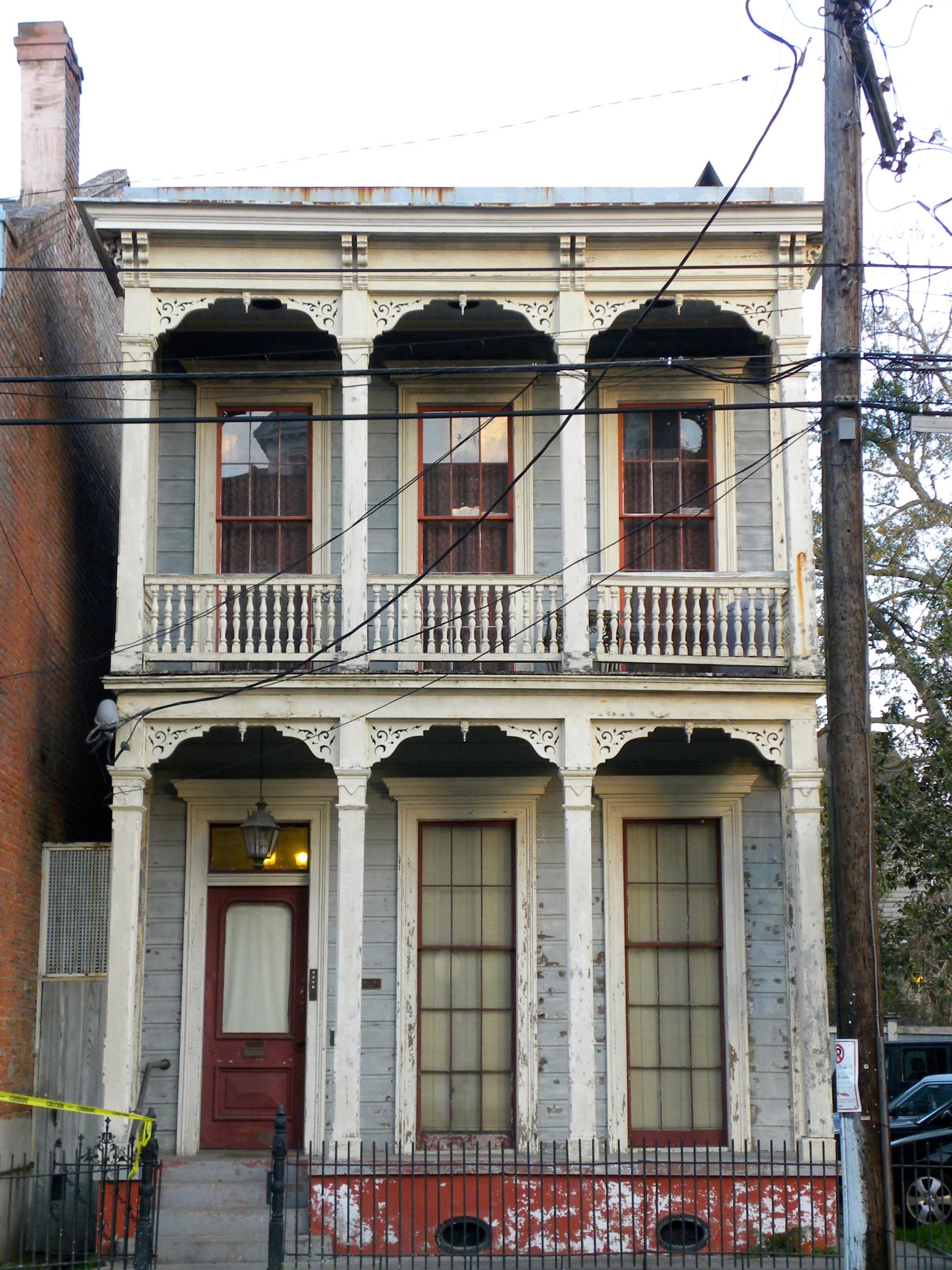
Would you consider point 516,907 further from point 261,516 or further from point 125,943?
point 261,516

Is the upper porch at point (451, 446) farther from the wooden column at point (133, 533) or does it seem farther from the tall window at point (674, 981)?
the tall window at point (674, 981)

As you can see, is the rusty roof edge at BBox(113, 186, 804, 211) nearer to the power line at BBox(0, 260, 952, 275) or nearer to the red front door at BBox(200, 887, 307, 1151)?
the power line at BBox(0, 260, 952, 275)

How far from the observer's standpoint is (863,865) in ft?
31.9

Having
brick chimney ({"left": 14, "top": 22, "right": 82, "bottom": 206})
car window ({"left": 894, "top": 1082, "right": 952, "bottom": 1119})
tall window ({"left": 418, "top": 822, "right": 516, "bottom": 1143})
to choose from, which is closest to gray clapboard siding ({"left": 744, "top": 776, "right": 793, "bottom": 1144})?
tall window ({"left": 418, "top": 822, "right": 516, "bottom": 1143})

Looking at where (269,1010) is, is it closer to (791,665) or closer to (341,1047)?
(341,1047)

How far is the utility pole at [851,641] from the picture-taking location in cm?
941

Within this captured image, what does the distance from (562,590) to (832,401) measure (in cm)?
389

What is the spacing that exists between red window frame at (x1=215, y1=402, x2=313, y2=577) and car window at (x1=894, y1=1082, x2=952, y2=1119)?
9276 mm

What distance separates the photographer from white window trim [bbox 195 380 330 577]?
1487 cm

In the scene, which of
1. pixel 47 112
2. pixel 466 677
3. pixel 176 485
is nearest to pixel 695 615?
pixel 466 677

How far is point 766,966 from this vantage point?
47.4 ft

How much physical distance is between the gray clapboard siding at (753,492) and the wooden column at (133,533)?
583 centimetres

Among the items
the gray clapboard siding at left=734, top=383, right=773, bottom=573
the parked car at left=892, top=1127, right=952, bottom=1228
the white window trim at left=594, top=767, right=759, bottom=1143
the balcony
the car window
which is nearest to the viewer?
the balcony

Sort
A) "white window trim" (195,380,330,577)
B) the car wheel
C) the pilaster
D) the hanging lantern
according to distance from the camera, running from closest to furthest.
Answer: the pilaster < the car wheel < the hanging lantern < "white window trim" (195,380,330,577)
